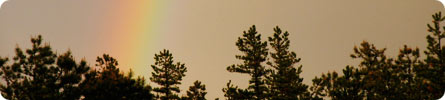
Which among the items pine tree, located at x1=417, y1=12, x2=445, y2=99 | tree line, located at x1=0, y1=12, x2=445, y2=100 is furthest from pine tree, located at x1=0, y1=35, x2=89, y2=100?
pine tree, located at x1=417, y1=12, x2=445, y2=99

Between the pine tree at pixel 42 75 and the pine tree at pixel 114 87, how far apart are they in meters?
0.84

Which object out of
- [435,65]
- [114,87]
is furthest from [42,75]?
[435,65]

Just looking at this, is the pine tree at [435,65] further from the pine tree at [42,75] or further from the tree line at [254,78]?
the pine tree at [42,75]

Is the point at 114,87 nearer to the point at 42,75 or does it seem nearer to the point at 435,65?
the point at 42,75

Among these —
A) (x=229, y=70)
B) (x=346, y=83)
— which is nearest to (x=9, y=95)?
(x=229, y=70)

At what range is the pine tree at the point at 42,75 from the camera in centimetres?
3644

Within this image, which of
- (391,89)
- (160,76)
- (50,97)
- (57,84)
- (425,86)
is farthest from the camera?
(160,76)

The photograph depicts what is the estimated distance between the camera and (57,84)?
37688 mm

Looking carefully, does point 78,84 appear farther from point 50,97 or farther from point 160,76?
point 160,76

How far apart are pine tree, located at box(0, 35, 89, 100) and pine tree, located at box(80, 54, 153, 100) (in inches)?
33.1

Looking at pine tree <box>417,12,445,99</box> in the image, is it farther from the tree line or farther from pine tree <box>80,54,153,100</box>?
pine tree <box>80,54,153,100</box>

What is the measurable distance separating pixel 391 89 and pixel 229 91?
1366 cm

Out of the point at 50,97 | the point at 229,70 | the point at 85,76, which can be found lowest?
the point at 50,97

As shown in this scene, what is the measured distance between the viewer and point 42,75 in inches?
1510
